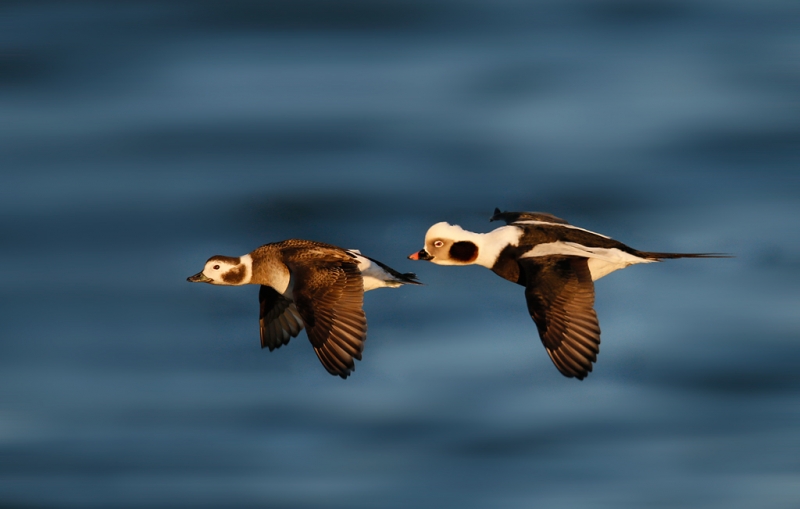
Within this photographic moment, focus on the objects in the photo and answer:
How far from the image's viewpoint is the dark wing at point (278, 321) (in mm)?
10539

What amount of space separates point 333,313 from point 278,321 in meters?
1.31

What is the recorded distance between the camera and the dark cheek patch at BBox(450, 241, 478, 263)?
33.6ft

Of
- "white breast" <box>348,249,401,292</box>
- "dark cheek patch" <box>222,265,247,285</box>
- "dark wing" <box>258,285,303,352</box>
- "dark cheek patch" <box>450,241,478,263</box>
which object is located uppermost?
"dark cheek patch" <box>450,241,478,263</box>

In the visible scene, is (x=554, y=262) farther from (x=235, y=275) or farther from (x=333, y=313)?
(x=235, y=275)

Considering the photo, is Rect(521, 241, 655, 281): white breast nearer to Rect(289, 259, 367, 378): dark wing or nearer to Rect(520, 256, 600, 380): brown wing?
Rect(520, 256, 600, 380): brown wing

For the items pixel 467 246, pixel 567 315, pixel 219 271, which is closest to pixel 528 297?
pixel 567 315

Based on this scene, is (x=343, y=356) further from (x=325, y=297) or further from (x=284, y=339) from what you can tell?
(x=284, y=339)

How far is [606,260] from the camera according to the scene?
9773 millimetres

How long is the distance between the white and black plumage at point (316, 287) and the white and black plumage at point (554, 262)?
50cm

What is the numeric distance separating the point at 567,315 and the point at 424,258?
1457mm

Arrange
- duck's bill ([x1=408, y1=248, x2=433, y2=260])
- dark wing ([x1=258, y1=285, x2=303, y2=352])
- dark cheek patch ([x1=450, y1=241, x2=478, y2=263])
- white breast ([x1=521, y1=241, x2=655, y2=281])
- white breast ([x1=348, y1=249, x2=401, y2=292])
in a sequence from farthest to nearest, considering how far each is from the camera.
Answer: dark wing ([x1=258, y1=285, x2=303, y2=352]) < duck's bill ([x1=408, y1=248, x2=433, y2=260]) < dark cheek patch ([x1=450, y1=241, x2=478, y2=263]) < white breast ([x1=348, y1=249, x2=401, y2=292]) < white breast ([x1=521, y1=241, x2=655, y2=281])

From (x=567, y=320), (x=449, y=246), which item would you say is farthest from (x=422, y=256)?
(x=567, y=320)

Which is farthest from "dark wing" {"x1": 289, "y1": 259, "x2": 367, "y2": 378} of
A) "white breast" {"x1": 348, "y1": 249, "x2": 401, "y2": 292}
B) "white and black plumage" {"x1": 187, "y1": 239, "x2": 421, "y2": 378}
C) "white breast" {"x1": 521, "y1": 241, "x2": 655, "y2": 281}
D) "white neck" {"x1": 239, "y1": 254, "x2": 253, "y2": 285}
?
"white breast" {"x1": 521, "y1": 241, "x2": 655, "y2": 281}

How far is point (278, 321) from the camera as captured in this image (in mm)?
10555
